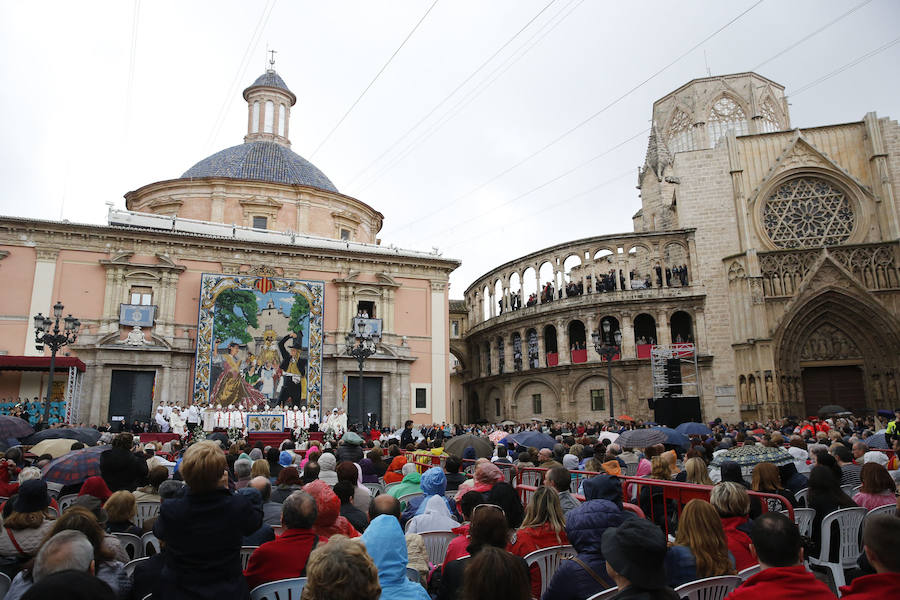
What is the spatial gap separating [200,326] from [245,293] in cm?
228

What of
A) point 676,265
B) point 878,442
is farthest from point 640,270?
point 878,442

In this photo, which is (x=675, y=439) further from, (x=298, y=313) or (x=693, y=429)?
(x=298, y=313)

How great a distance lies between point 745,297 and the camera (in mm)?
31047

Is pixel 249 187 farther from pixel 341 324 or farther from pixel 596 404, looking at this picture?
pixel 596 404

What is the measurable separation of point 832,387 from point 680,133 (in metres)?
20.6

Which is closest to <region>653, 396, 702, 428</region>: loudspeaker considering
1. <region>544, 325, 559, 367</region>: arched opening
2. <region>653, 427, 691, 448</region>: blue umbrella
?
<region>544, 325, 559, 367</region>: arched opening

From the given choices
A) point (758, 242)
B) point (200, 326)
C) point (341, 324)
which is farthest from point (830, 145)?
point (200, 326)

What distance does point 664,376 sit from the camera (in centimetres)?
2872

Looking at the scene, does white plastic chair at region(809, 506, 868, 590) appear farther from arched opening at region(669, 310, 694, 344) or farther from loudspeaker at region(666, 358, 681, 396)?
arched opening at region(669, 310, 694, 344)

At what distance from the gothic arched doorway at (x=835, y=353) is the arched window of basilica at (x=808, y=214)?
3.37 m

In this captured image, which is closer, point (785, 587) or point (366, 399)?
point (785, 587)

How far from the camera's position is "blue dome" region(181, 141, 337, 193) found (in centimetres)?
3244

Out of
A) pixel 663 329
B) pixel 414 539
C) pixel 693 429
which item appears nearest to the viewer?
pixel 414 539

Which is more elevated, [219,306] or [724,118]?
[724,118]
